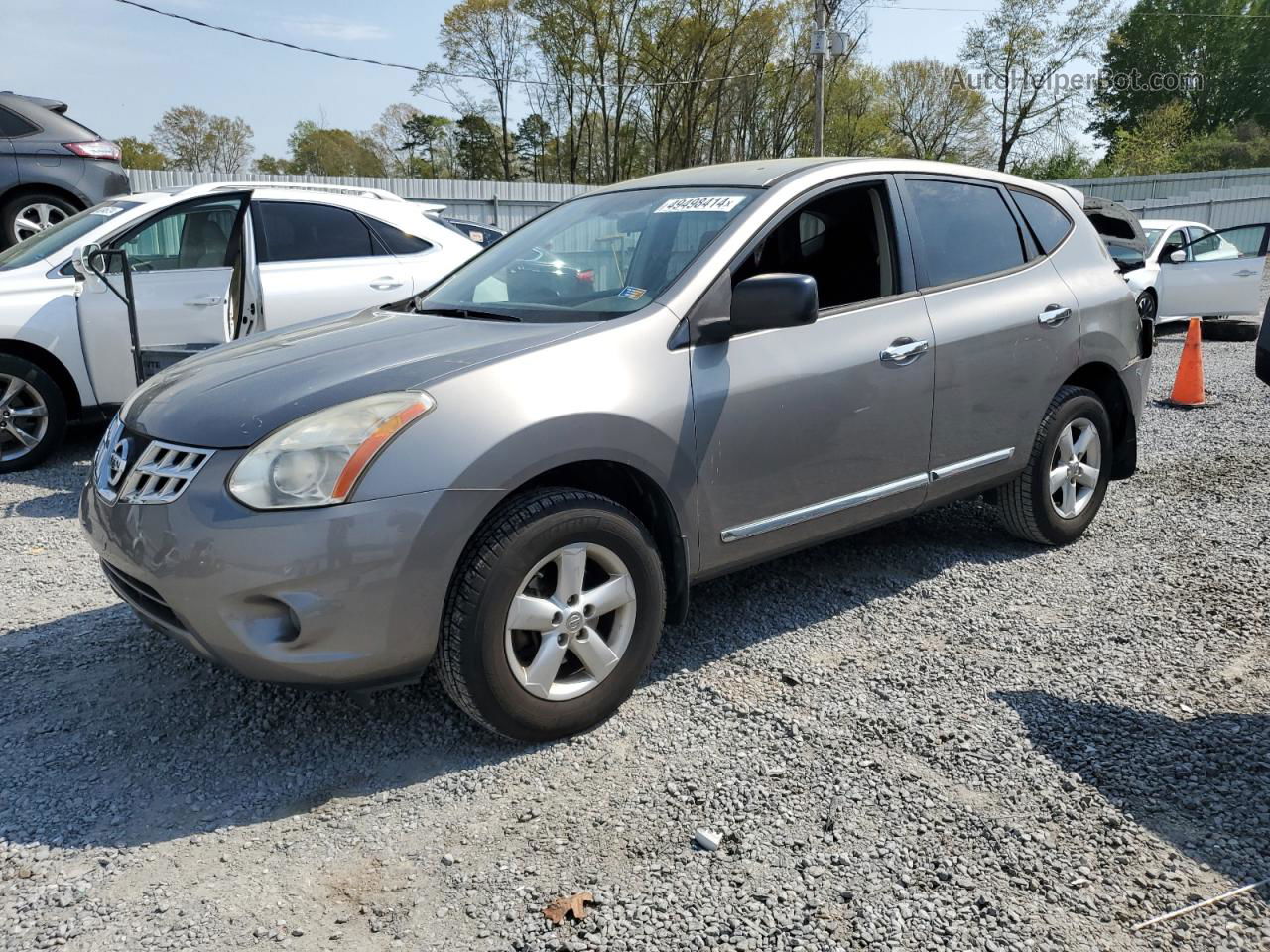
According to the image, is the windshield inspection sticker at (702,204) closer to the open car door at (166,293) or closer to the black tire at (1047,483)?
the black tire at (1047,483)

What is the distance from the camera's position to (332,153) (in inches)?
2063

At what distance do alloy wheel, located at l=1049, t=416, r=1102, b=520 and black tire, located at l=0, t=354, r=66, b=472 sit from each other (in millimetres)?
5931

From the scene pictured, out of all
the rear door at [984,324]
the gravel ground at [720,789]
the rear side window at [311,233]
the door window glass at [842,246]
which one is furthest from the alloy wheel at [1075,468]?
the rear side window at [311,233]

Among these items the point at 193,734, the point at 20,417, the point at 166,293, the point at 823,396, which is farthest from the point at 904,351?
the point at 20,417

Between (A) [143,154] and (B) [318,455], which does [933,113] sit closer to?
(A) [143,154]

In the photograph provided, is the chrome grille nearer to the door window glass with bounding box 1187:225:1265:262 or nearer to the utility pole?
the door window glass with bounding box 1187:225:1265:262

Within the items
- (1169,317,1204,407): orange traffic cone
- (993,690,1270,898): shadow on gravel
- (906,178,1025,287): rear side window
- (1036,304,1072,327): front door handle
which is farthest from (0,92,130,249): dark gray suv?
(1169,317,1204,407): orange traffic cone

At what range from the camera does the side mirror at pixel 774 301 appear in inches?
126

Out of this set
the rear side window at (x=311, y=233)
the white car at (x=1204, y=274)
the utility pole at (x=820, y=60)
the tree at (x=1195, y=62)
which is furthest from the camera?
the tree at (x=1195, y=62)

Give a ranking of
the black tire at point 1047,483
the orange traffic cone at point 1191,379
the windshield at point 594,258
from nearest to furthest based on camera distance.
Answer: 1. the windshield at point 594,258
2. the black tire at point 1047,483
3. the orange traffic cone at point 1191,379

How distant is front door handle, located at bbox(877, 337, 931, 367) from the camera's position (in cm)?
381

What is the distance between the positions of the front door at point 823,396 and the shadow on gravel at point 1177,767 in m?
0.95

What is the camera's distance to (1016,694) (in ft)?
11.1

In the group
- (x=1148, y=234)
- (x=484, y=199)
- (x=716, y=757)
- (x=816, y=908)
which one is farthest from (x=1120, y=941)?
(x=484, y=199)
